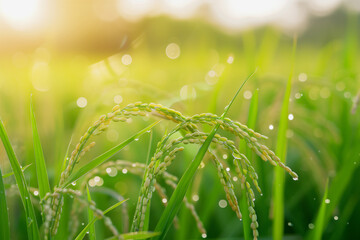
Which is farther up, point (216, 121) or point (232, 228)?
point (216, 121)

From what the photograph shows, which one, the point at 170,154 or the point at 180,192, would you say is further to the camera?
Answer: the point at 180,192

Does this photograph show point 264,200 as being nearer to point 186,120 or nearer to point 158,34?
point 186,120

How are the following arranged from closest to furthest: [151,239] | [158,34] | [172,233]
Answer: [151,239], [172,233], [158,34]

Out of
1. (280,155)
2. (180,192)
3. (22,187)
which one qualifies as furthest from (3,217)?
(280,155)

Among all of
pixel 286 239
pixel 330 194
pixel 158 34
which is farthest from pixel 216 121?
pixel 158 34

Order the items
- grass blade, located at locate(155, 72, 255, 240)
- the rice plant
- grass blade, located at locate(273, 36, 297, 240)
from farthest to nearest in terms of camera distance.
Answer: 1. grass blade, located at locate(273, 36, 297, 240)
2. grass blade, located at locate(155, 72, 255, 240)
3. the rice plant

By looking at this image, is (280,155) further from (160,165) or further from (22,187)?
(22,187)

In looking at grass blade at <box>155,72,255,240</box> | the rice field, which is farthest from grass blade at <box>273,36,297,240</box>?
grass blade at <box>155,72,255,240</box>

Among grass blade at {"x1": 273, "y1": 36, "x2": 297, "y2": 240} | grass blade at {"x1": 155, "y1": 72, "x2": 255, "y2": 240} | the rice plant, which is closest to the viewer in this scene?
the rice plant

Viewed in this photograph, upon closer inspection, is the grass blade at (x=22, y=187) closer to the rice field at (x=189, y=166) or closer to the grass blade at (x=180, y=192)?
the rice field at (x=189, y=166)

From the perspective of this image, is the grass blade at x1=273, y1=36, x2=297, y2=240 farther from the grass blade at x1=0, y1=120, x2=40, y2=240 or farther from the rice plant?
the grass blade at x1=0, y1=120, x2=40, y2=240

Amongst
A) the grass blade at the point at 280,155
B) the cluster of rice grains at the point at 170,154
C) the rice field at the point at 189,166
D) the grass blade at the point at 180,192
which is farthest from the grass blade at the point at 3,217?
the grass blade at the point at 280,155
